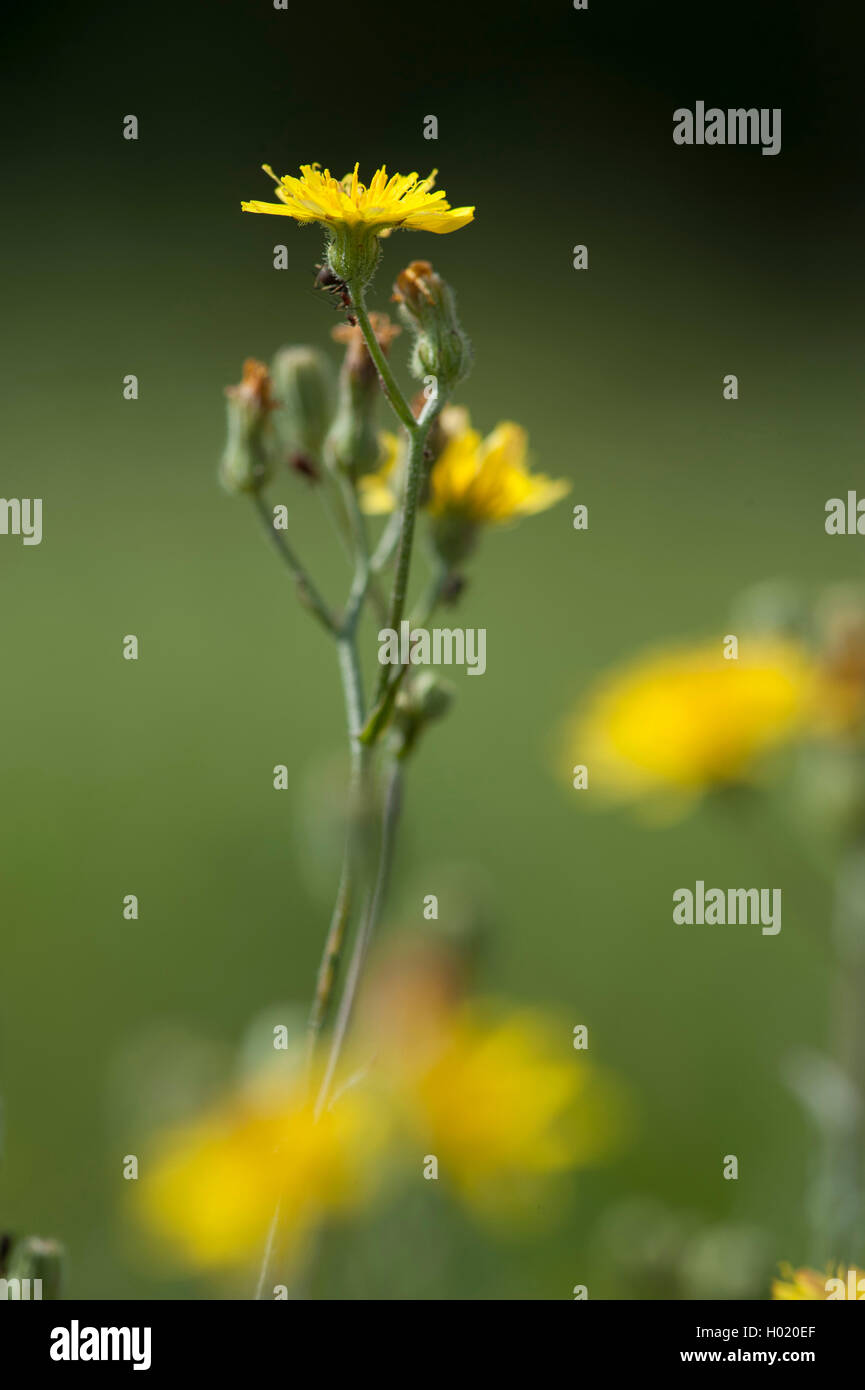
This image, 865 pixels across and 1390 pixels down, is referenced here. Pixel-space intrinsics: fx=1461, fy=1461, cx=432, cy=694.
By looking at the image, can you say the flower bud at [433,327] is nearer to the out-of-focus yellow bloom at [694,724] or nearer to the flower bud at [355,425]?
the flower bud at [355,425]

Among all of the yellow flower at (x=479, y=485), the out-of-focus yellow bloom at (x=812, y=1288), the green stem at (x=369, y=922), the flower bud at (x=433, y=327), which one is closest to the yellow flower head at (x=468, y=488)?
the yellow flower at (x=479, y=485)

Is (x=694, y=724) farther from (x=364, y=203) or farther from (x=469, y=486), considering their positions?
(x=364, y=203)

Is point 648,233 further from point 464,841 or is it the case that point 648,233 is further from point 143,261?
point 464,841

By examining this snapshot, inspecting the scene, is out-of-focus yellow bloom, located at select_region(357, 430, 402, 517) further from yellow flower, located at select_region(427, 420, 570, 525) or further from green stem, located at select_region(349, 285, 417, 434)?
green stem, located at select_region(349, 285, 417, 434)

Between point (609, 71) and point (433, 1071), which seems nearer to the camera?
point (433, 1071)

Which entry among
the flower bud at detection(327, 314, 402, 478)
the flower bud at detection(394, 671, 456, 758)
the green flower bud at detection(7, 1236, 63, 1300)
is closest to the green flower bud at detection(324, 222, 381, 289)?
the flower bud at detection(327, 314, 402, 478)
